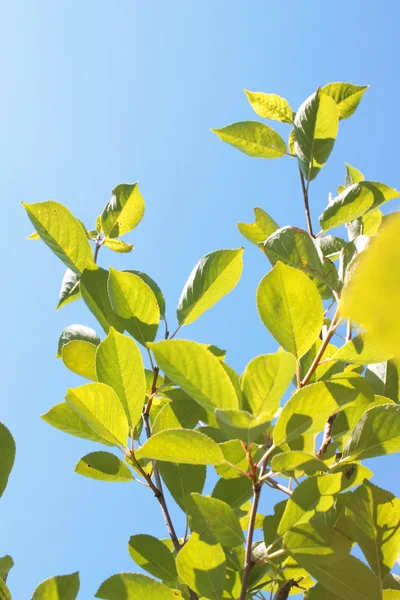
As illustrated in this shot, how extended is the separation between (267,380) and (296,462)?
139mm

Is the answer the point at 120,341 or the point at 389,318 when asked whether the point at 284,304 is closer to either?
the point at 120,341

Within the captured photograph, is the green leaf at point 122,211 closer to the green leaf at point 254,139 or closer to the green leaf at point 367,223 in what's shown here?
the green leaf at point 254,139

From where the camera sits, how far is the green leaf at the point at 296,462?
2.79 ft

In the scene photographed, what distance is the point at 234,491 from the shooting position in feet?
3.78

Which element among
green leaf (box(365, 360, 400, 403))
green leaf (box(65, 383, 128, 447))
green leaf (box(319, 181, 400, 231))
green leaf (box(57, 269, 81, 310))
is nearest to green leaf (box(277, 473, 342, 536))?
green leaf (box(65, 383, 128, 447))

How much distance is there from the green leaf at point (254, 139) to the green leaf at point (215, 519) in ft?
3.59

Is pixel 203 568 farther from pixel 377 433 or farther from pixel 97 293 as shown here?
pixel 97 293

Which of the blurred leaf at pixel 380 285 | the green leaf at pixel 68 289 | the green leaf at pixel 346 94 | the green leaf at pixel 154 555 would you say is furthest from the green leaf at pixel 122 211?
the blurred leaf at pixel 380 285

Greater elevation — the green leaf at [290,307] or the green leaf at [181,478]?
the green leaf at [290,307]

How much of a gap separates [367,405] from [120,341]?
560 mm

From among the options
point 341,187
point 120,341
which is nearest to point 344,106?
point 341,187

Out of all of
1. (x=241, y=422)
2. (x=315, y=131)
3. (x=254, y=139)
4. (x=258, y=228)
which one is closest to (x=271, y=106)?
(x=254, y=139)

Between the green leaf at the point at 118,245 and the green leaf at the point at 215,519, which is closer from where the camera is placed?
the green leaf at the point at 215,519

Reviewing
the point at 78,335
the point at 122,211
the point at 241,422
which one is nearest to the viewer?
the point at 241,422
